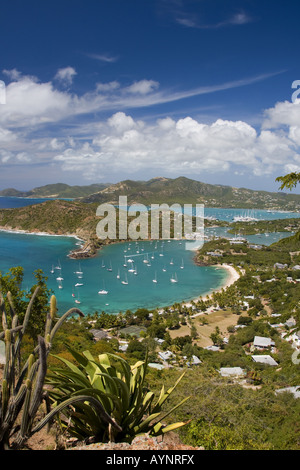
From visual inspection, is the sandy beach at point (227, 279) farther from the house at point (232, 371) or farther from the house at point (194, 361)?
the house at point (232, 371)

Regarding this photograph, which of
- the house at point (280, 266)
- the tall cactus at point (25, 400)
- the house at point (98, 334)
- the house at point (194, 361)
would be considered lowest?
the house at point (98, 334)

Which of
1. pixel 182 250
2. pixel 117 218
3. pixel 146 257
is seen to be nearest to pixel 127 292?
pixel 146 257

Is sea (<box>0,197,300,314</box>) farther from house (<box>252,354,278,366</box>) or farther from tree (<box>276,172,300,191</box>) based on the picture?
tree (<box>276,172,300,191</box>)

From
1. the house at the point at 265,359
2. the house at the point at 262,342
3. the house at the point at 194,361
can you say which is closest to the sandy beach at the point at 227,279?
the house at the point at 262,342

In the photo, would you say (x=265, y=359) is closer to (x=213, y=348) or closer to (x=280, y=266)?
(x=213, y=348)

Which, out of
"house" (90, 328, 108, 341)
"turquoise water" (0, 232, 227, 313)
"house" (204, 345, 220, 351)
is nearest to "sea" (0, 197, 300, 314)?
"turquoise water" (0, 232, 227, 313)
